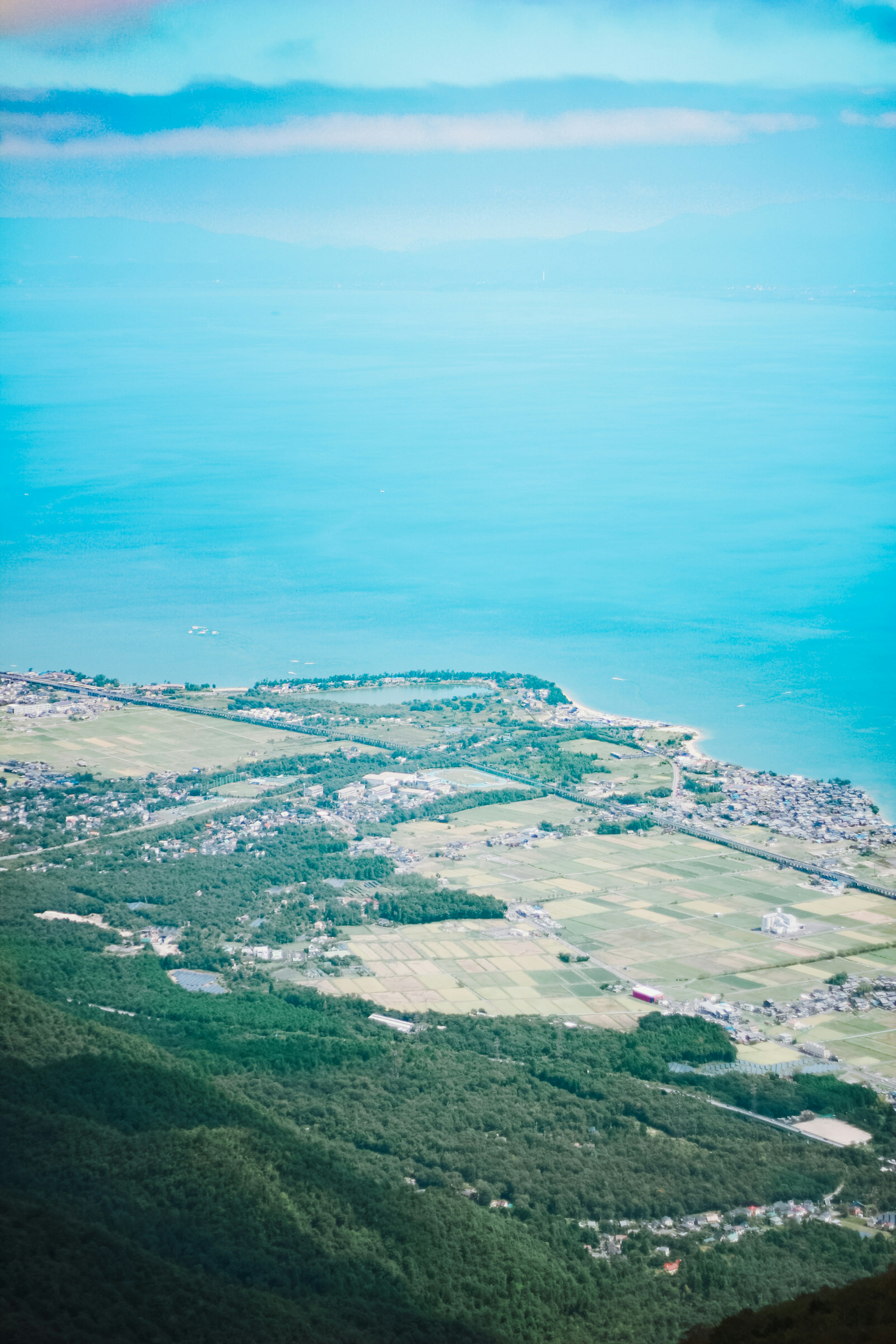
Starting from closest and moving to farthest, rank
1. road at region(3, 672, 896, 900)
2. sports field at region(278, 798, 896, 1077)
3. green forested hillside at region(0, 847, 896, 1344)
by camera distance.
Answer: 1. green forested hillside at region(0, 847, 896, 1344)
2. sports field at region(278, 798, 896, 1077)
3. road at region(3, 672, 896, 900)

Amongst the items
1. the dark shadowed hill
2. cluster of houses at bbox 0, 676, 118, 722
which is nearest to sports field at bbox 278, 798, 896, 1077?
the dark shadowed hill

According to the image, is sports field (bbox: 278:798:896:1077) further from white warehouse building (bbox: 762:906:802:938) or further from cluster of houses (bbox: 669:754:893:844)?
cluster of houses (bbox: 669:754:893:844)

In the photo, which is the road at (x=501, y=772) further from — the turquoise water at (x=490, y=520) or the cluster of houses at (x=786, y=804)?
the turquoise water at (x=490, y=520)

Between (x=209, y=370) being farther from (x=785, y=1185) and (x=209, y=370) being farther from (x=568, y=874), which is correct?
(x=785, y=1185)

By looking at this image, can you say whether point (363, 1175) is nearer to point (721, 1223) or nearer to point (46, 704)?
point (721, 1223)

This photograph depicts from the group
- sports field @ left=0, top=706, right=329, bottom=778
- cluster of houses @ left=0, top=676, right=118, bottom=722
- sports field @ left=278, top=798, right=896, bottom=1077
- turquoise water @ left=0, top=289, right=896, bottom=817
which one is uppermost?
turquoise water @ left=0, top=289, right=896, bottom=817

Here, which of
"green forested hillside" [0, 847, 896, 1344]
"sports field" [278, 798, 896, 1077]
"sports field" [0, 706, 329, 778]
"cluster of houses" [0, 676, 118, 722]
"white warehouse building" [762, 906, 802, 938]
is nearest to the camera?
"green forested hillside" [0, 847, 896, 1344]

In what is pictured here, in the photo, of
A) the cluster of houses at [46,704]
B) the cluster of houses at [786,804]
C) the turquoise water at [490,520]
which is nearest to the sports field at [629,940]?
the cluster of houses at [786,804]
